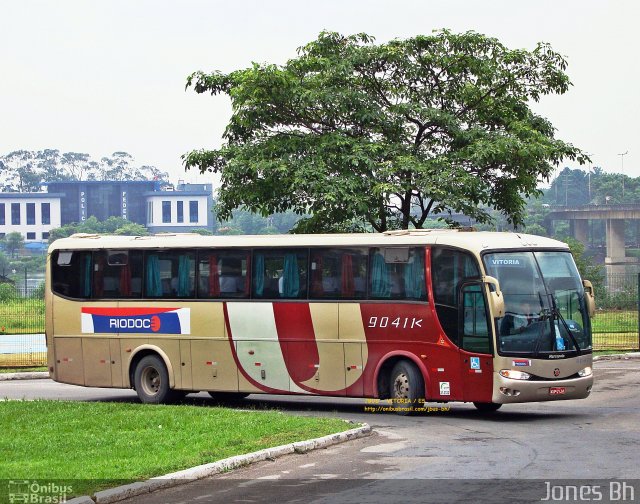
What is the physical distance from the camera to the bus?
64.0 ft

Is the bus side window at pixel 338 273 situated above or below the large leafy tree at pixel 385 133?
below

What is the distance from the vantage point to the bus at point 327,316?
19516mm

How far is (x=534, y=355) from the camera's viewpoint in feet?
63.2

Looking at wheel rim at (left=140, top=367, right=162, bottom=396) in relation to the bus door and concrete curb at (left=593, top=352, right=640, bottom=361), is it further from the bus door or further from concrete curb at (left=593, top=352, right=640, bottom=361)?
concrete curb at (left=593, top=352, right=640, bottom=361)

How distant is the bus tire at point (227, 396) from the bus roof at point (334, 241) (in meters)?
3.26

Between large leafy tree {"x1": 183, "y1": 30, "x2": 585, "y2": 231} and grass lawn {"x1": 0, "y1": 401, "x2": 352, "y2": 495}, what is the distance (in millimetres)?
9696

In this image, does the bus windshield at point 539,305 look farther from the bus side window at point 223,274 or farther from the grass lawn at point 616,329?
the grass lawn at point 616,329

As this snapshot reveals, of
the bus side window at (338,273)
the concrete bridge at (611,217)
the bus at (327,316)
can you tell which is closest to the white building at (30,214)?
the concrete bridge at (611,217)

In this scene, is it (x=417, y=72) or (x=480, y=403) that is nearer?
(x=480, y=403)

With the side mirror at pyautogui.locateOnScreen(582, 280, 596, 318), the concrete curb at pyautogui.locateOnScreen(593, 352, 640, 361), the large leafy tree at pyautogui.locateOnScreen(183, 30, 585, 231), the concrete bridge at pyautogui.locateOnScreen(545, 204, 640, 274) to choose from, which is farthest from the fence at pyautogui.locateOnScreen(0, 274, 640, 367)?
the concrete bridge at pyautogui.locateOnScreen(545, 204, 640, 274)

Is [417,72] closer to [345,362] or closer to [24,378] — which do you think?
[345,362]

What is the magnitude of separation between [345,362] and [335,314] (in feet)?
2.91

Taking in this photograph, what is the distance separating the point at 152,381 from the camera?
23.8 metres

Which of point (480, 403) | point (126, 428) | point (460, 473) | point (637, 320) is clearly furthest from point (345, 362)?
point (637, 320)
